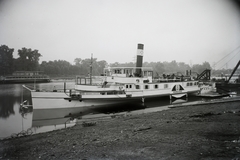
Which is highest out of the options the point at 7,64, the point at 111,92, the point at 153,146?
the point at 7,64

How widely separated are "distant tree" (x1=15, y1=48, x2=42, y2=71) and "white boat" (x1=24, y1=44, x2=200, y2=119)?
1880 inches

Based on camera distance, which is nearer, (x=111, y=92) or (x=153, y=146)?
(x=153, y=146)

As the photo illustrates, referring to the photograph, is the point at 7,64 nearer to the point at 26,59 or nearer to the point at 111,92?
the point at 26,59

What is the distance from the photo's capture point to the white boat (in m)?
14.6

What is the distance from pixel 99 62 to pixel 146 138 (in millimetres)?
82979

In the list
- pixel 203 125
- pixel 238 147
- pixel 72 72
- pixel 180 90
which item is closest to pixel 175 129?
pixel 203 125

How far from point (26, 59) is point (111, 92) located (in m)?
53.2

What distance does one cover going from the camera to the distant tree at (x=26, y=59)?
187 feet

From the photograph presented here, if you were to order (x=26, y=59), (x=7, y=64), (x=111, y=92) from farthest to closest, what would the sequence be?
(x=26, y=59), (x=7, y=64), (x=111, y=92)

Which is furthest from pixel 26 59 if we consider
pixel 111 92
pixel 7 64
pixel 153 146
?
pixel 153 146

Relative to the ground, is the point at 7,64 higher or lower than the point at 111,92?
higher

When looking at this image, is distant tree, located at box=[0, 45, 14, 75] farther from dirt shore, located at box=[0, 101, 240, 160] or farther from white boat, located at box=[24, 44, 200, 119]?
dirt shore, located at box=[0, 101, 240, 160]

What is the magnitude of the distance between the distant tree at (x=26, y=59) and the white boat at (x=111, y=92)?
47.8 meters

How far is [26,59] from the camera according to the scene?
192 feet
